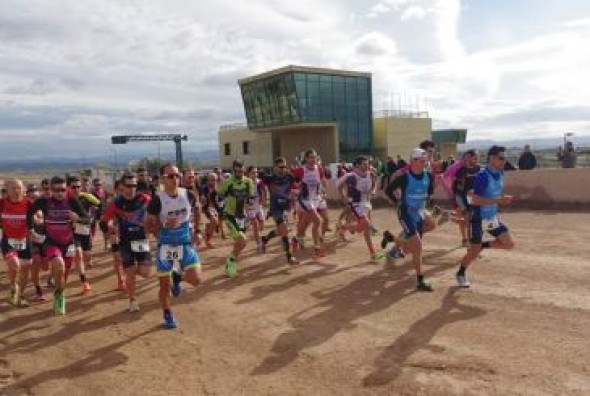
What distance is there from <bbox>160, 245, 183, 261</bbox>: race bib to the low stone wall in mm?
13994

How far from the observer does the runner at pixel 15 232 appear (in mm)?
10047

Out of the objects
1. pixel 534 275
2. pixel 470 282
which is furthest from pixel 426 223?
pixel 534 275

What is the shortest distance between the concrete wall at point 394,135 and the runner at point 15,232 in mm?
54314

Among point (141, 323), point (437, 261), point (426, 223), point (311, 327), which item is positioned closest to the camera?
point (311, 327)

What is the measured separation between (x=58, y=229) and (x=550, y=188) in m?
14.9

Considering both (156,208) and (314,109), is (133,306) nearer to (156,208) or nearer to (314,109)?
(156,208)

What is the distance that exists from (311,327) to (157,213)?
7.59 ft

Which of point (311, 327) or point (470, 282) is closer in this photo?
point (311, 327)

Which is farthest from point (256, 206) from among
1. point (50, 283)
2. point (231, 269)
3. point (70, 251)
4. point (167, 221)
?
point (167, 221)

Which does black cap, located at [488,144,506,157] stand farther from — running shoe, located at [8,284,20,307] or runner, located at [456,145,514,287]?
running shoe, located at [8,284,20,307]

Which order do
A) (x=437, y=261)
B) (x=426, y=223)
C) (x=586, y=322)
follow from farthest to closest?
(x=437, y=261)
(x=426, y=223)
(x=586, y=322)

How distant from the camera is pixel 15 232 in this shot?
10.0 m

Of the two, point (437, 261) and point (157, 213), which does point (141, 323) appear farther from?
point (437, 261)

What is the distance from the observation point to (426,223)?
9.90 meters
